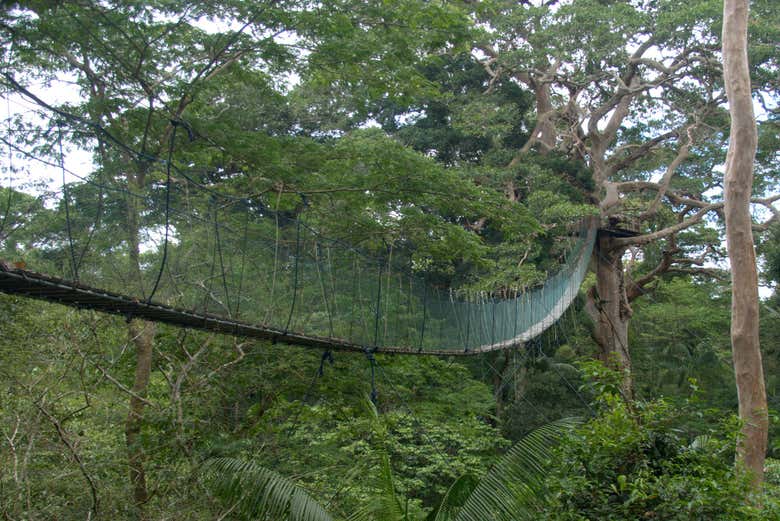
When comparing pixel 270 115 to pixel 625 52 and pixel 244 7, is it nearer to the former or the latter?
pixel 625 52

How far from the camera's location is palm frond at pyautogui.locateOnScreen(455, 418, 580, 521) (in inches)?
142

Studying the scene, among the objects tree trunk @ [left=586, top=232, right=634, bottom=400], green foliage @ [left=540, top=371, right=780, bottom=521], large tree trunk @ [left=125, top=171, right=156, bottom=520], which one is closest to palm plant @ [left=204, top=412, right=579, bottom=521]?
green foliage @ [left=540, top=371, right=780, bottom=521]

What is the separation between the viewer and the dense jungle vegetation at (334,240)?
3.29 m

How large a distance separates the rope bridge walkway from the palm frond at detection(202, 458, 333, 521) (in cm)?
66

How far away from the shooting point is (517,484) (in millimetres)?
3695

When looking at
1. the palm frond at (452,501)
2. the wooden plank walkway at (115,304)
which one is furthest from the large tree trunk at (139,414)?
the palm frond at (452,501)

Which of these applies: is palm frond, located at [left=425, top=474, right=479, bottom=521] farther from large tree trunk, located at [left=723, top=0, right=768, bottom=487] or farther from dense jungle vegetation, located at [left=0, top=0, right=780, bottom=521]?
large tree trunk, located at [left=723, top=0, right=768, bottom=487]

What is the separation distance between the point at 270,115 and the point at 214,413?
591cm

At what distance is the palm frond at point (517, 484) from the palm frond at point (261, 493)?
2.37 feet

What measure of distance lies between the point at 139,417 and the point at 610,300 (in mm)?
6592

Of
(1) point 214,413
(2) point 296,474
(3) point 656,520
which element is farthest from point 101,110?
(3) point 656,520

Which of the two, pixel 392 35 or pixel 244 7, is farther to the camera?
pixel 392 35

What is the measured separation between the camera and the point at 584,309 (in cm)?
1030

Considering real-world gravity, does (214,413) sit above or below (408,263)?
below
